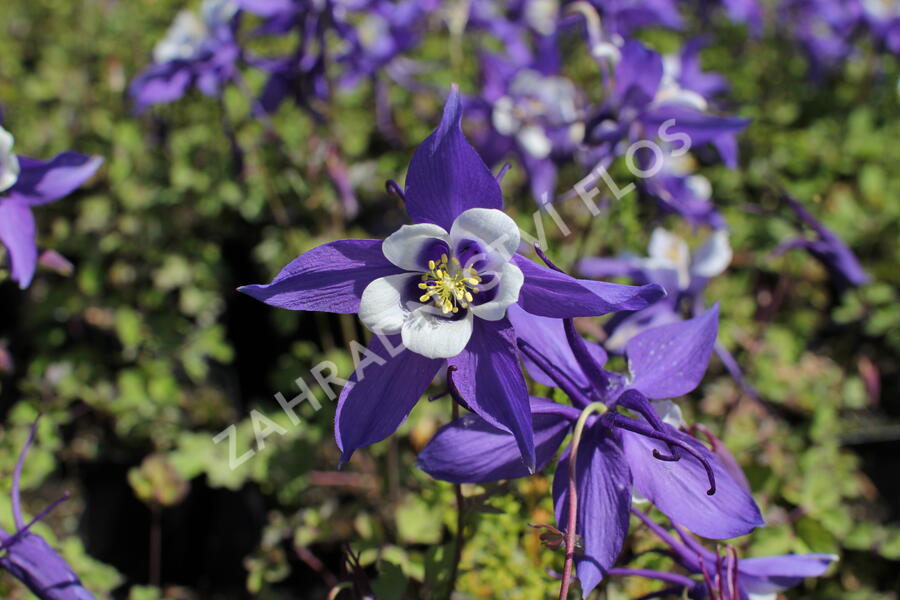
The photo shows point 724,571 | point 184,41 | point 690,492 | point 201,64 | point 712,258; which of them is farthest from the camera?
point 184,41

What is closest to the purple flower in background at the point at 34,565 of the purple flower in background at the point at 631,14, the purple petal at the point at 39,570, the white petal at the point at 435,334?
the purple petal at the point at 39,570

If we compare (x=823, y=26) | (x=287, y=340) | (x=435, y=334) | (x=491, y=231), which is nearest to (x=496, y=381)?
(x=435, y=334)

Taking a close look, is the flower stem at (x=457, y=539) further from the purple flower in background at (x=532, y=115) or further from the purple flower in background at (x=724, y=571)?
the purple flower in background at (x=532, y=115)

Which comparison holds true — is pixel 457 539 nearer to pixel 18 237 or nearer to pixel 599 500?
pixel 599 500

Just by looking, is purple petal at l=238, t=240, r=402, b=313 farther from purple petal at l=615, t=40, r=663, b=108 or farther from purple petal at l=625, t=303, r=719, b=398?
purple petal at l=615, t=40, r=663, b=108

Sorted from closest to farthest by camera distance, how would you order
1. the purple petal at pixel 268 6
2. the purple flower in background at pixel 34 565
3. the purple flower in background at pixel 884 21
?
the purple flower in background at pixel 34 565 → the purple petal at pixel 268 6 → the purple flower in background at pixel 884 21
